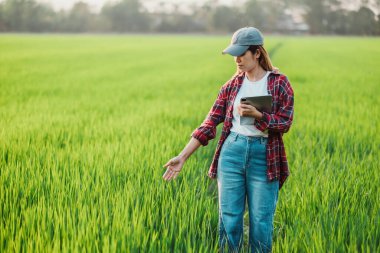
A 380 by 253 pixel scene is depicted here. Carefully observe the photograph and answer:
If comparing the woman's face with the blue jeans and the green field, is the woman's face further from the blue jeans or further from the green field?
the green field

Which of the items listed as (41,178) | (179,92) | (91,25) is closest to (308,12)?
(91,25)

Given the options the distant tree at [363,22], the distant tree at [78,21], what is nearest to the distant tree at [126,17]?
the distant tree at [78,21]

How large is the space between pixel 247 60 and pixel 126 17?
6919cm

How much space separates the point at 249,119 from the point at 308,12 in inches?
2744

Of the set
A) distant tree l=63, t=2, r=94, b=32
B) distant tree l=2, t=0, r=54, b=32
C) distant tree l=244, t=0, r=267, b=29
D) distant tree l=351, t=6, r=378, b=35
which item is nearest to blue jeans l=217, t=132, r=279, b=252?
distant tree l=351, t=6, r=378, b=35

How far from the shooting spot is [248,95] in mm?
1911

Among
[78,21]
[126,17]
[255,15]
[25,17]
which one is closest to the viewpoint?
[25,17]

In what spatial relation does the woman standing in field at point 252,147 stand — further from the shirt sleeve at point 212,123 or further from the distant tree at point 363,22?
the distant tree at point 363,22

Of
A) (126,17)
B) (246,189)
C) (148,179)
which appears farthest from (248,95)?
(126,17)

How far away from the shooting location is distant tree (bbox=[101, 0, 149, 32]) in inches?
2650

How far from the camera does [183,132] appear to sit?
4.31 m

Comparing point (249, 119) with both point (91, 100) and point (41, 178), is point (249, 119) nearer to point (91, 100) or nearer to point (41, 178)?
point (41, 178)

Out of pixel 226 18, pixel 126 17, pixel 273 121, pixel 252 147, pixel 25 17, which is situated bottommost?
pixel 252 147

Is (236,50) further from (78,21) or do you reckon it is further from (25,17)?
(78,21)
